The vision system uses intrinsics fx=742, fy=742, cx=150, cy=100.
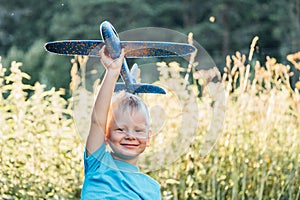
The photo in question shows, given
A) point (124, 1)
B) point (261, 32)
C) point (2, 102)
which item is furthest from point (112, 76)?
point (261, 32)

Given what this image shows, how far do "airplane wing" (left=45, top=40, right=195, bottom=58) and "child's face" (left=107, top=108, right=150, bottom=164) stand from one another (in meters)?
0.20

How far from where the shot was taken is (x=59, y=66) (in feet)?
34.3

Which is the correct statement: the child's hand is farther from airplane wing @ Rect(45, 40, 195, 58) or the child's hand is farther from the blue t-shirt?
the blue t-shirt

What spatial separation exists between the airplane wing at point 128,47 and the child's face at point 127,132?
198 millimetres

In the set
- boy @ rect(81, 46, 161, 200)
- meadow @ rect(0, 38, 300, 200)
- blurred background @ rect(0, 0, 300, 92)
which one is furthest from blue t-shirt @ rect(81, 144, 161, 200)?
blurred background @ rect(0, 0, 300, 92)

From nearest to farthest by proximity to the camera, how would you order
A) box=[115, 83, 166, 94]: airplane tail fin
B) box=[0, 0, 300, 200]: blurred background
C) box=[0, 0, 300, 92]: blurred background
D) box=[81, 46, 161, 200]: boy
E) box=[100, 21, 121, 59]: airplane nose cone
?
box=[100, 21, 121, 59]: airplane nose cone → box=[81, 46, 161, 200]: boy → box=[115, 83, 166, 94]: airplane tail fin → box=[0, 0, 300, 200]: blurred background → box=[0, 0, 300, 92]: blurred background

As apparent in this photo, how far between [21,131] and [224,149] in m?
1.18

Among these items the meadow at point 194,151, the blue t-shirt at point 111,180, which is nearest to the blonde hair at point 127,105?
the blue t-shirt at point 111,180

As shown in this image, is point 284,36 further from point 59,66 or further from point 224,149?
point 224,149

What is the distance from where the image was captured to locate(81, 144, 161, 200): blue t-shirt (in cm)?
235

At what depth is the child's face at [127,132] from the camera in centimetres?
238

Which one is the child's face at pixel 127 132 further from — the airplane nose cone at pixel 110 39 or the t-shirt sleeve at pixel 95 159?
the airplane nose cone at pixel 110 39

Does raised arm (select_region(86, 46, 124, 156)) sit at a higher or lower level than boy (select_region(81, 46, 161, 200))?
higher

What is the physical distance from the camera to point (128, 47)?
228cm
